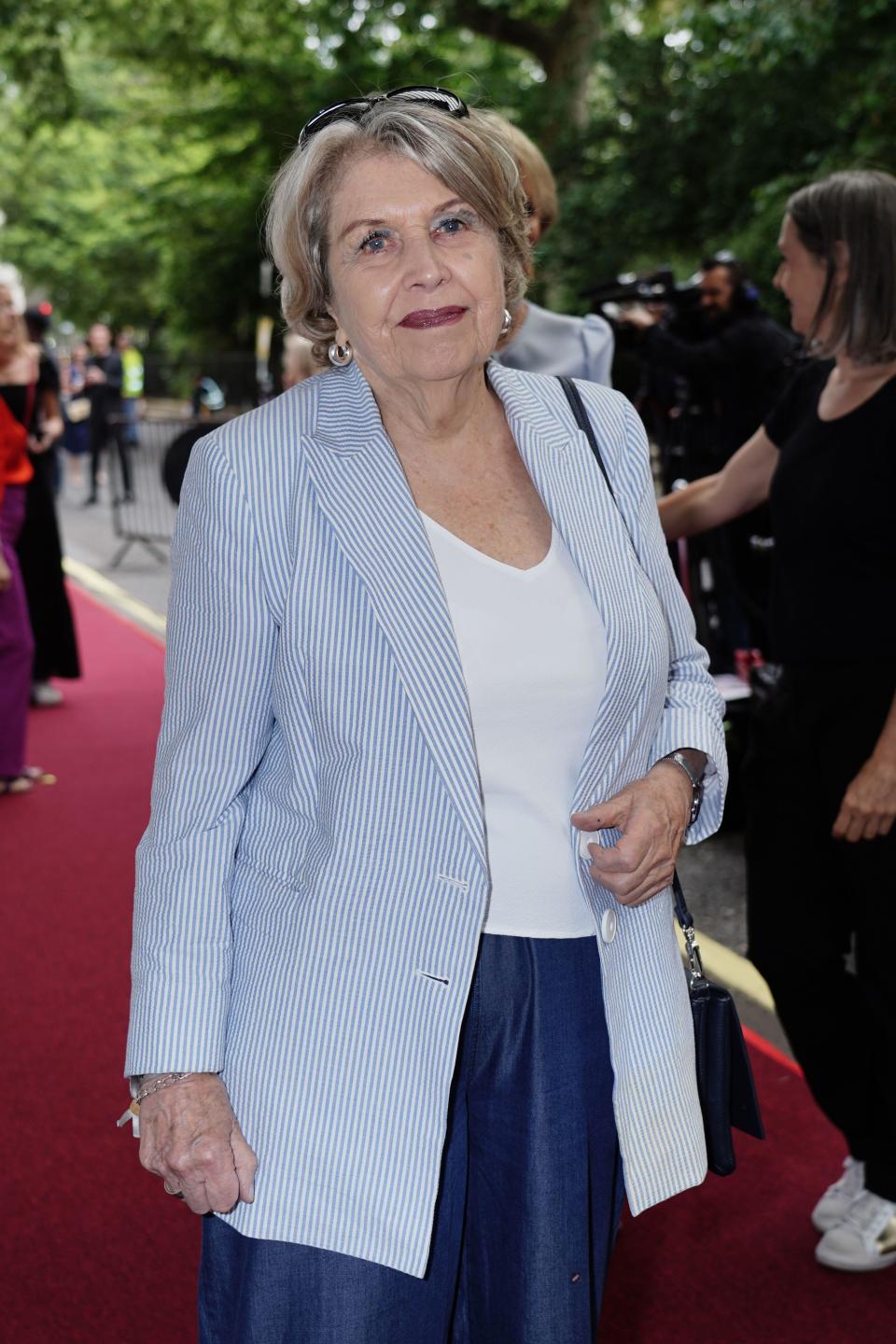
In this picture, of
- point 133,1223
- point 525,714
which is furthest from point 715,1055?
point 133,1223

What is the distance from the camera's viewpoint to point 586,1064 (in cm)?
196

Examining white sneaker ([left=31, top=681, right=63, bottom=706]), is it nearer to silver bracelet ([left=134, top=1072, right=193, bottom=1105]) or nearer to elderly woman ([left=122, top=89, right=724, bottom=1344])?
elderly woman ([left=122, top=89, right=724, bottom=1344])

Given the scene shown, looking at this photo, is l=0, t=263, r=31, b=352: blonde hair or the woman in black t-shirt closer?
the woman in black t-shirt

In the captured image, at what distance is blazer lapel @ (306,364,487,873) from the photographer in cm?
178

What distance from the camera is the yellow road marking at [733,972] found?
4562mm

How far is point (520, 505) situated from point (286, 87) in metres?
25.0

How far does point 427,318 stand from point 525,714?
54 cm

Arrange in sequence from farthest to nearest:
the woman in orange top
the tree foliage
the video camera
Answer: the tree foliage < the woman in orange top < the video camera

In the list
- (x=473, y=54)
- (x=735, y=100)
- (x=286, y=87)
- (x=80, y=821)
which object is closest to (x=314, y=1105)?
(x=80, y=821)

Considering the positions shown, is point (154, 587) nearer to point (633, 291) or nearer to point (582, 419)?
point (633, 291)

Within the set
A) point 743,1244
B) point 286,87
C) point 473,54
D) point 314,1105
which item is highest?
point 473,54

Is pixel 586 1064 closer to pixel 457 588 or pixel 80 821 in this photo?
pixel 457 588

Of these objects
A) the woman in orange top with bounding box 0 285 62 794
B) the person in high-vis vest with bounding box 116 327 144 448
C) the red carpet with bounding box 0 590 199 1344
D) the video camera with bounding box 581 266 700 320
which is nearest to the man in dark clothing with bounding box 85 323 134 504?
the person in high-vis vest with bounding box 116 327 144 448

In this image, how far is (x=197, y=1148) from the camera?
1755 mm
